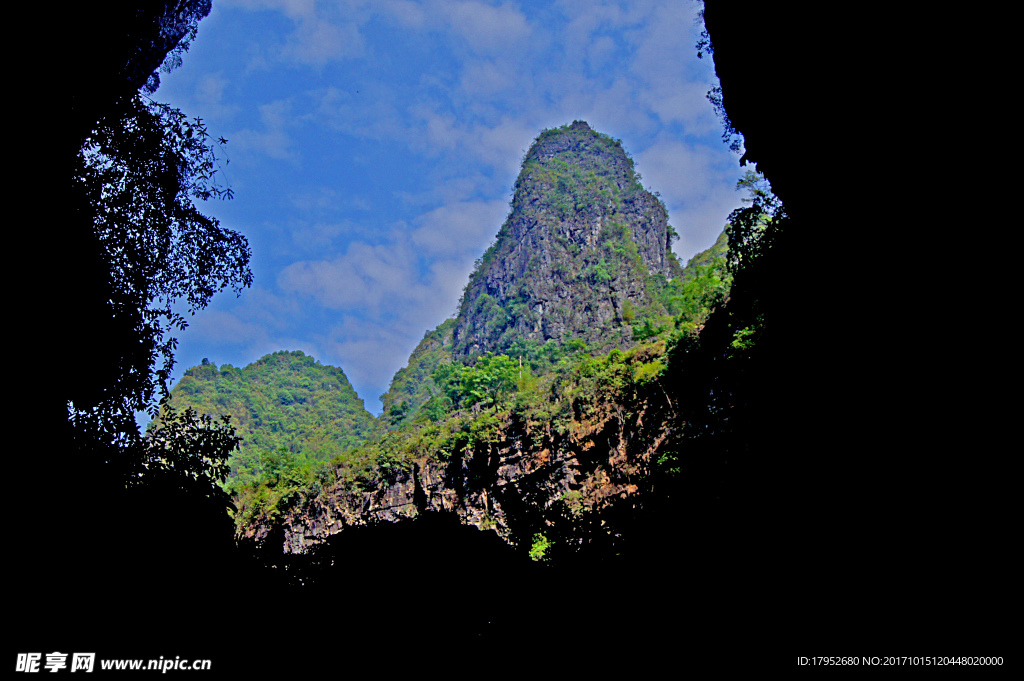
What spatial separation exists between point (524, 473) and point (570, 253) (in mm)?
47486

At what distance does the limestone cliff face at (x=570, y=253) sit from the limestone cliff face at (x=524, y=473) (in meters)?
26.5

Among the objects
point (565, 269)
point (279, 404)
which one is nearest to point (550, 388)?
point (565, 269)

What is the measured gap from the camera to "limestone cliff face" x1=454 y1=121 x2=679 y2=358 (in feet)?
184

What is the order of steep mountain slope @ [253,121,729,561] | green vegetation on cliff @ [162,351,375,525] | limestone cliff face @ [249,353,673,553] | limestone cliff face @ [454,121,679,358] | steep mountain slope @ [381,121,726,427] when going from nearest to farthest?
1. steep mountain slope @ [253,121,729,561]
2. limestone cliff face @ [249,353,673,553]
3. steep mountain slope @ [381,121,726,427]
4. limestone cliff face @ [454,121,679,358]
5. green vegetation on cliff @ [162,351,375,525]

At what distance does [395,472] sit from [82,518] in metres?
19.5

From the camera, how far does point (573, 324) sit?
181 feet

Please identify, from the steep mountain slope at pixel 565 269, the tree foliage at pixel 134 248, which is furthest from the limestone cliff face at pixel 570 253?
the tree foliage at pixel 134 248

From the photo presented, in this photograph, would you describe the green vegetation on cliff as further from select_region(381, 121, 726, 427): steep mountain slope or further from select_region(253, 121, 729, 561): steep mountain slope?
select_region(253, 121, 729, 561): steep mountain slope

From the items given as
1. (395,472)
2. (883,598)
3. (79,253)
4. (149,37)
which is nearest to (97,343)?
(79,253)

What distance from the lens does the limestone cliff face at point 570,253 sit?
56.0m

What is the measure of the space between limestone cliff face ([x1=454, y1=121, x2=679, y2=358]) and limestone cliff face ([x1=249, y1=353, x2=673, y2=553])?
26.5 m

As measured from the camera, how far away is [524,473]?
19750mm

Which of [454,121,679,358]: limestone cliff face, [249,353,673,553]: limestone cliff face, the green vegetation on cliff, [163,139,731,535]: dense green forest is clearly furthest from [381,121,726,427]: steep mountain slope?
[249,353,673,553]: limestone cliff face

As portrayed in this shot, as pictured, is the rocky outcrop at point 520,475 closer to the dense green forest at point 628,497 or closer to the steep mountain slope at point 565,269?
the dense green forest at point 628,497
